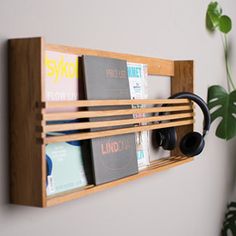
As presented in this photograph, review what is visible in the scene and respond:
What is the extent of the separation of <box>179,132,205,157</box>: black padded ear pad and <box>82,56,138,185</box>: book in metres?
0.31

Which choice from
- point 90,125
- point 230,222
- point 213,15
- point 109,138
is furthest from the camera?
point 230,222

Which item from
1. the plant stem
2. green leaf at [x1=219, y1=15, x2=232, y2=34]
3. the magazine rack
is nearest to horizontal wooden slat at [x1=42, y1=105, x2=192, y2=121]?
the magazine rack

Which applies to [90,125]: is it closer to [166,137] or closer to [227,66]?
[166,137]

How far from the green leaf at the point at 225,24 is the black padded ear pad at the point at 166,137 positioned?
0.70 m

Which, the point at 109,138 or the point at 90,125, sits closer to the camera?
the point at 90,125

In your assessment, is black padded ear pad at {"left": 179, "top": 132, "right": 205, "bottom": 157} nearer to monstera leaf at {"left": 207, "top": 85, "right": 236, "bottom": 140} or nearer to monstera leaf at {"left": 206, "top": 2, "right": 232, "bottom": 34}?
monstera leaf at {"left": 207, "top": 85, "right": 236, "bottom": 140}

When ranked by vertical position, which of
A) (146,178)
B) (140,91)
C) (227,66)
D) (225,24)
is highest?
(225,24)

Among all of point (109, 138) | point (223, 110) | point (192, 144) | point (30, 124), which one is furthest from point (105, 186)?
point (223, 110)

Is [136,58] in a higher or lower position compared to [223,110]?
higher

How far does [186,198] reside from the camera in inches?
65.6

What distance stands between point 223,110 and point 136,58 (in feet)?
2.35

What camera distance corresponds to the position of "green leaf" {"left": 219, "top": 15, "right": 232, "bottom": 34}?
6.10ft

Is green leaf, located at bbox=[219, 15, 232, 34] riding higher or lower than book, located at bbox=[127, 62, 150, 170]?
higher

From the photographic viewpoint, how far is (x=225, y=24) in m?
1.88
